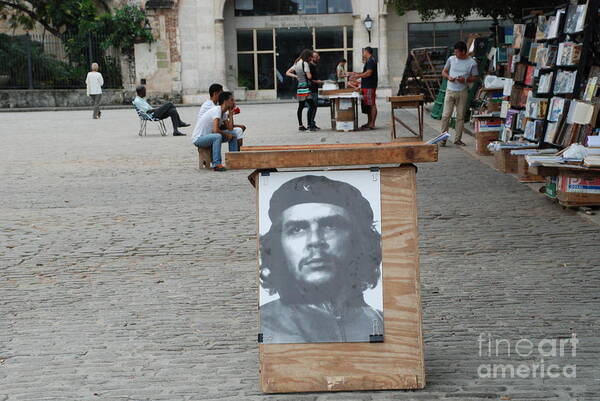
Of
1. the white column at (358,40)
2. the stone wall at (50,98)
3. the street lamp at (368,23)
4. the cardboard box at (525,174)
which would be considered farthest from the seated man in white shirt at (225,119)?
the white column at (358,40)

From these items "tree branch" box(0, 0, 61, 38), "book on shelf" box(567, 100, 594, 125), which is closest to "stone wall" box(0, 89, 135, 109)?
"tree branch" box(0, 0, 61, 38)

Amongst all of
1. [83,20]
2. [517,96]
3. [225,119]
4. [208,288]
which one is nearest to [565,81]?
[517,96]

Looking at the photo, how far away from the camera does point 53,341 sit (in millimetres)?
5770

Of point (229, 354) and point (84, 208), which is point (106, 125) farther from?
point (229, 354)

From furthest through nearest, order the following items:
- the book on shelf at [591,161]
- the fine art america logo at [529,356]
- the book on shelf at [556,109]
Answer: the book on shelf at [556,109] < the book on shelf at [591,161] < the fine art america logo at [529,356]

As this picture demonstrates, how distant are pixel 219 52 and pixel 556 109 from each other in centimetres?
3345

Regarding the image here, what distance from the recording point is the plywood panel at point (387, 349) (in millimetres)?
4711

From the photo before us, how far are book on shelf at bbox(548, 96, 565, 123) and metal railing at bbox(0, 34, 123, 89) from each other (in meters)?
32.2

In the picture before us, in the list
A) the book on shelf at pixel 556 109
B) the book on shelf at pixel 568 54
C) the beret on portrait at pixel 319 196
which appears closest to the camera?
the beret on portrait at pixel 319 196

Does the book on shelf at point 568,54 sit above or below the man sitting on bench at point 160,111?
above

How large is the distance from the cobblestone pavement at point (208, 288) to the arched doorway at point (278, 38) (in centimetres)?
3323

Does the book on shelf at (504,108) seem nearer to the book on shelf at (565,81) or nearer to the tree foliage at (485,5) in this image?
the book on shelf at (565,81)

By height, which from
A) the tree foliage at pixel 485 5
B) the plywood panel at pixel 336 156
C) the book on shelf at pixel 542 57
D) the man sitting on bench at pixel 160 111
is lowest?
the man sitting on bench at pixel 160 111

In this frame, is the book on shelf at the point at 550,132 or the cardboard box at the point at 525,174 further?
the book on shelf at the point at 550,132
